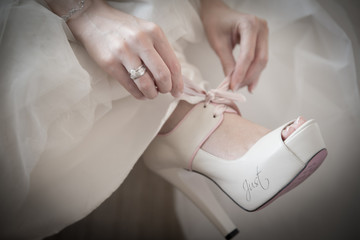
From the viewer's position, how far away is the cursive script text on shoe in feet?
1.64

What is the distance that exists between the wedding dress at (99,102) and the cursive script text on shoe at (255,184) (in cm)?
20

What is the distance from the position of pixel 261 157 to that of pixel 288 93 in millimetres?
291

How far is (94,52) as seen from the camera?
0.44 m

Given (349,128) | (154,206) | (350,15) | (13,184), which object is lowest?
(154,206)

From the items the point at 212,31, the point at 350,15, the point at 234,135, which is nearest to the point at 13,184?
the point at 234,135

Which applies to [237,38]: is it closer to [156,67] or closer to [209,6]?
[209,6]

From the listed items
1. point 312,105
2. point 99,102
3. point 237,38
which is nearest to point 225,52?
point 237,38

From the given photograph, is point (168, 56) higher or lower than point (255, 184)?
higher

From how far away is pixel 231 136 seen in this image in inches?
22.7

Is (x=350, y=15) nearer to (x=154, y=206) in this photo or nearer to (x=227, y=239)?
(x=227, y=239)

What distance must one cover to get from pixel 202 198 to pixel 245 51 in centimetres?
39

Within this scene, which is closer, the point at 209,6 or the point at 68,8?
the point at 68,8

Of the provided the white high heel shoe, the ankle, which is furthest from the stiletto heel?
the ankle

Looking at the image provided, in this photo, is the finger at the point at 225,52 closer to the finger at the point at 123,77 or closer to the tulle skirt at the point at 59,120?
the tulle skirt at the point at 59,120
